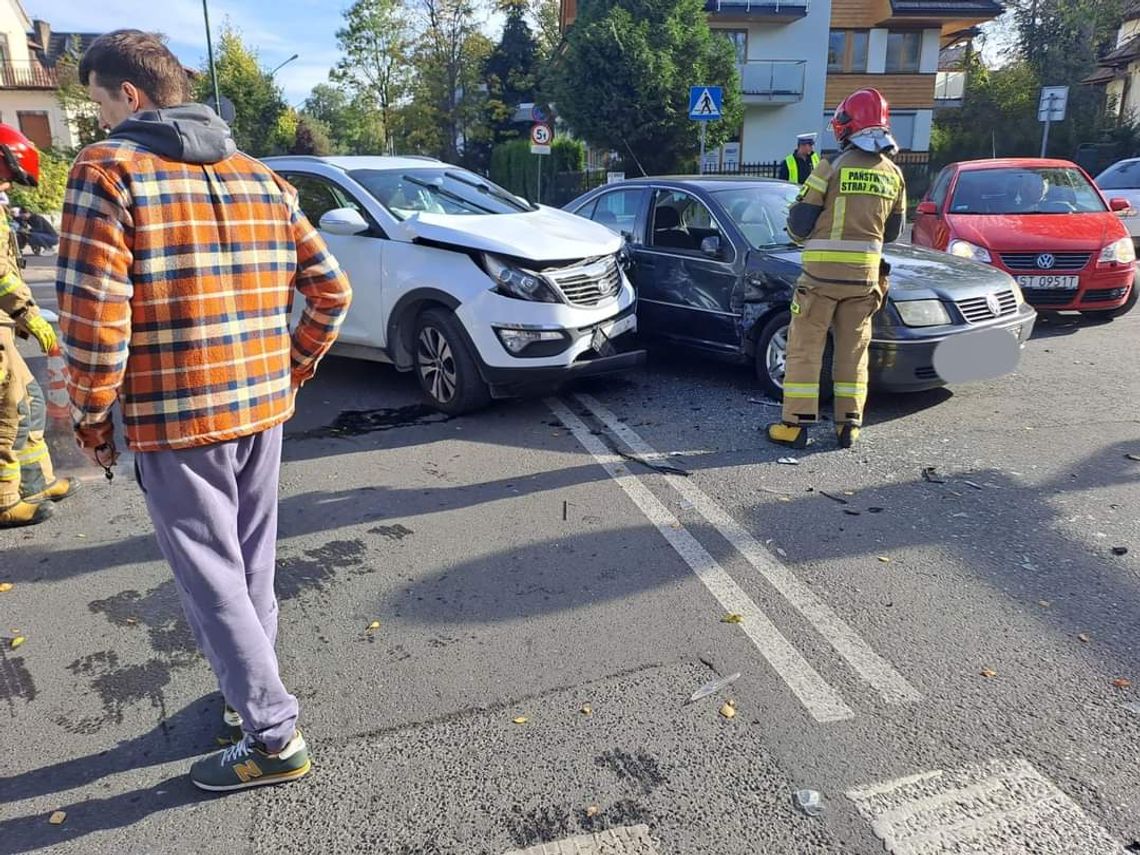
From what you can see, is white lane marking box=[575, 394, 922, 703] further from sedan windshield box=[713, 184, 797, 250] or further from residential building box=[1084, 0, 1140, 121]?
residential building box=[1084, 0, 1140, 121]

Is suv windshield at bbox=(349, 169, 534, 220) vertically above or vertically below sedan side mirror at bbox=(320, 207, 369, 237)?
above

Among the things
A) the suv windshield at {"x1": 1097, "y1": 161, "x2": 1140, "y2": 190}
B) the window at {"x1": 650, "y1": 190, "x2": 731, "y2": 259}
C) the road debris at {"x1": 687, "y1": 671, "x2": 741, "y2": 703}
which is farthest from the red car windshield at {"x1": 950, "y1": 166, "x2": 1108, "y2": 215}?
the road debris at {"x1": 687, "y1": 671, "x2": 741, "y2": 703}

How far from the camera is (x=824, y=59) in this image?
31547 mm

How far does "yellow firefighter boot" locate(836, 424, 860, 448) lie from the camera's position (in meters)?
5.49

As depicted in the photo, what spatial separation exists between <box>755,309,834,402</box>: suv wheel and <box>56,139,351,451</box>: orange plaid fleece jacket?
14.4 feet

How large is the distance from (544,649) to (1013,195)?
8.70 meters

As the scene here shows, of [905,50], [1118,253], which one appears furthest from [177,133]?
[905,50]

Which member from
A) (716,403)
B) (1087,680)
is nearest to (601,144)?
(716,403)

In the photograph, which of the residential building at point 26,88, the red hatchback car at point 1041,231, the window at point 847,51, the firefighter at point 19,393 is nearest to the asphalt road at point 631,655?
the firefighter at point 19,393

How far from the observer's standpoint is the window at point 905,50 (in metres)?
32.6

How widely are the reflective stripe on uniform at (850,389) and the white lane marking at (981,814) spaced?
3.08m

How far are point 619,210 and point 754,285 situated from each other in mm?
1960

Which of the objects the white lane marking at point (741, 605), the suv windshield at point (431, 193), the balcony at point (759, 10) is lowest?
the white lane marking at point (741, 605)

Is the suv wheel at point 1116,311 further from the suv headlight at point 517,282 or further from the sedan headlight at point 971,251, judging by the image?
the suv headlight at point 517,282
